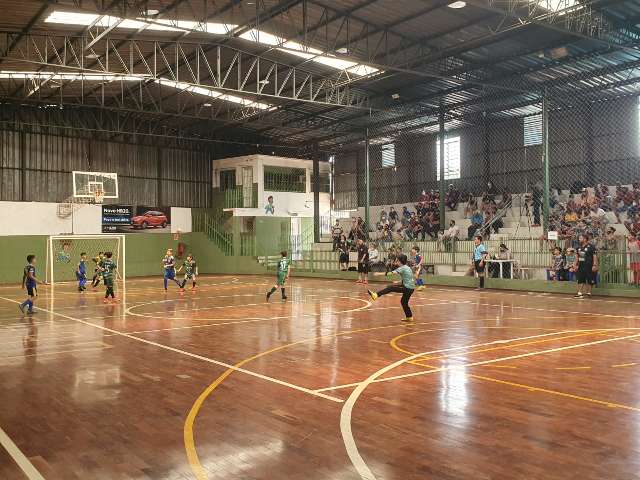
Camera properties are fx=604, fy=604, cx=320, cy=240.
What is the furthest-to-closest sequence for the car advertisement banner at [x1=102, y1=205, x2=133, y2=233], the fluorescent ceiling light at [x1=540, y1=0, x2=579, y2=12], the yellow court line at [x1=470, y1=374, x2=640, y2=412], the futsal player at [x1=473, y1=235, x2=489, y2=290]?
the car advertisement banner at [x1=102, y1=205, x2=133, y2=233]
the futsal player at [x1=473, y1=235, x2=489, y2=290]
the fluorescent ceiling light at [x1=540, y1=0, x2=579, y2=12]
the yellow court line at [x1=470, y1=374, x2=640, y2=412]

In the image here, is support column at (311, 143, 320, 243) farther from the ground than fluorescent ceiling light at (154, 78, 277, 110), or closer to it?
closer to it

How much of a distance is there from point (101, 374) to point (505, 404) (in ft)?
18.9

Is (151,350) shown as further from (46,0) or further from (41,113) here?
(41,113)

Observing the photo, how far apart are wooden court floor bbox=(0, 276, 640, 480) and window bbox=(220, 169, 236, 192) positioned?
26908 mm

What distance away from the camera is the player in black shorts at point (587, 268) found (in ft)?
66.8

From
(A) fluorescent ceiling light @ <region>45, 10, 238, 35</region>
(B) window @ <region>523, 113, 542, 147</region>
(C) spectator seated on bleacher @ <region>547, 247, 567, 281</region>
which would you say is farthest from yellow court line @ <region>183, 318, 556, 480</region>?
(B) window @ <region>523, 113, 542, 147</region>

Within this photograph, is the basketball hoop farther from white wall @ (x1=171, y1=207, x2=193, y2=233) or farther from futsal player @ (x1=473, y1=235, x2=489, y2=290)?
futsal player @ (x1=473, y1=235, x2=489, y2=290)

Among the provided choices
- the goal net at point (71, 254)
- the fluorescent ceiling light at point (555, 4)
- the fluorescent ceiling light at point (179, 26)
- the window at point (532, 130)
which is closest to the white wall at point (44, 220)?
the goal net at point (71, 254)

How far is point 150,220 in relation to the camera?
3859cm

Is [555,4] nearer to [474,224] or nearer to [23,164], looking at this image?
[474,224]

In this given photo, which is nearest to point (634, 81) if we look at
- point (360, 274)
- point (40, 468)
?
point (360, 274)

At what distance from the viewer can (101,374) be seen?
354 inches

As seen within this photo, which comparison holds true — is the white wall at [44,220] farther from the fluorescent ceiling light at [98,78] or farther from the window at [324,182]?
the window at [324,182]

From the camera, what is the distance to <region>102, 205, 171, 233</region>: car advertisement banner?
121ft
